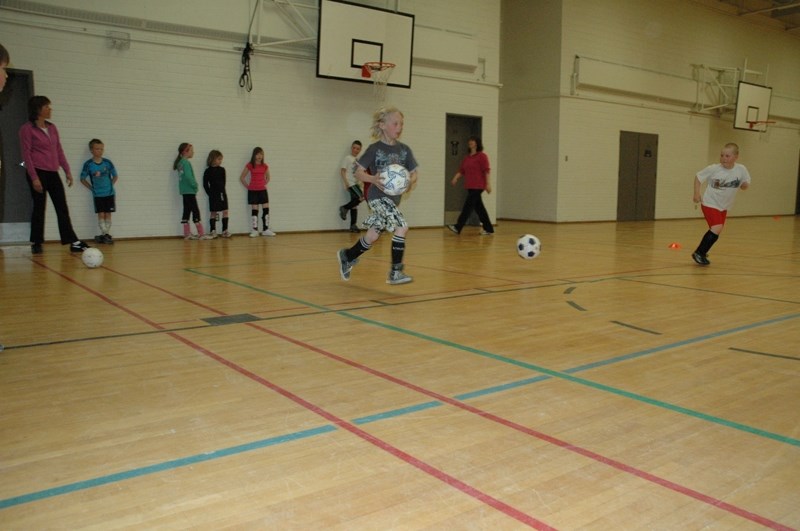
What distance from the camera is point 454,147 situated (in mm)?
16016

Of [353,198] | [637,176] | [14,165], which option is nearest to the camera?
[14,165]

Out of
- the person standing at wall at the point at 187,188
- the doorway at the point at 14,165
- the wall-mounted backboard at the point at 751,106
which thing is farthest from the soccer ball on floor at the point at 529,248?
the wall-mounted backboard at the point at 751,106

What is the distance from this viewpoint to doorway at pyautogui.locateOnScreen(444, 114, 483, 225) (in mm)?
15820

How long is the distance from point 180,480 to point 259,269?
18.0 feet

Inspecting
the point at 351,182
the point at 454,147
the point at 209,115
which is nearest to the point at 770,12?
the point at 454,147

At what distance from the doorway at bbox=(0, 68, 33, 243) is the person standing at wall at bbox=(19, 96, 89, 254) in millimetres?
1929

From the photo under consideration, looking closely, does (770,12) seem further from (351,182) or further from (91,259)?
(91,259)

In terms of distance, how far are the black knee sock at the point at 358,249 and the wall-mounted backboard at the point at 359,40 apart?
675 cm

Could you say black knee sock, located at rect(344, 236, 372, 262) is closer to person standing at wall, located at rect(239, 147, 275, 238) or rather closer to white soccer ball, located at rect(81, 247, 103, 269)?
white soccer ball, located at rect(81, 247, 103, 269)

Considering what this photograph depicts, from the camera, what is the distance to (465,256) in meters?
9.12

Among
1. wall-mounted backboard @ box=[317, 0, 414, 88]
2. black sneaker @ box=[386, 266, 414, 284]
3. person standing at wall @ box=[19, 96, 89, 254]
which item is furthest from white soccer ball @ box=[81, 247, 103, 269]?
wall-mounted backboard @ box=[317, 0, 414, 88]

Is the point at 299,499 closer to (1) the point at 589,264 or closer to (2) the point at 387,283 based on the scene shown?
(2) the point at 387,283

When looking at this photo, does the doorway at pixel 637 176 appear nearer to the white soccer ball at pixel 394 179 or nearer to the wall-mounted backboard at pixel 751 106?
the wall-mounted backboard at pixel 751 106

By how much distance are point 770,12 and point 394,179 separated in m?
21.9
